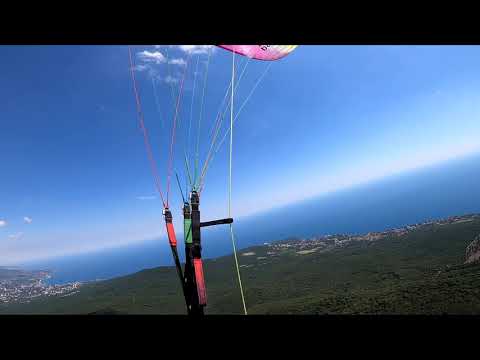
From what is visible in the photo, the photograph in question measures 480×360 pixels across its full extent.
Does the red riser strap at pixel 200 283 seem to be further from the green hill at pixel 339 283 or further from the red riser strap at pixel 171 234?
the green hill at pixel 339 283

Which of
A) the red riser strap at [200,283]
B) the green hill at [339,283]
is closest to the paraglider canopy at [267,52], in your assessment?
the red riser strap at [200,283]

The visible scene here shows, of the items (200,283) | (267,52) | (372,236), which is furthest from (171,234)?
(372,236)

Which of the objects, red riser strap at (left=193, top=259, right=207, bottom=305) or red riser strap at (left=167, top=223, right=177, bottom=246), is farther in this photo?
red riser strap at (left=167, top=223, right=177, bottom=246)

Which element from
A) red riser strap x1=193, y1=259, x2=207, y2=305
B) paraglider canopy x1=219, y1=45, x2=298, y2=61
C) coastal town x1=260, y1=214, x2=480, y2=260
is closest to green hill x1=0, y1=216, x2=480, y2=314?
coastal town x1=260, y1=214, x2=480, y2=260

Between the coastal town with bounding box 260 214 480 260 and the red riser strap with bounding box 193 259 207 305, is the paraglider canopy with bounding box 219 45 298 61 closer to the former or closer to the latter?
the red riser strap with bounding box 193 259 207 305

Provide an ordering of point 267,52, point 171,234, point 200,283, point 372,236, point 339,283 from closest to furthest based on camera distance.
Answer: point 200,283
point 171,234
point 267,52
point 339,283
point 372,236

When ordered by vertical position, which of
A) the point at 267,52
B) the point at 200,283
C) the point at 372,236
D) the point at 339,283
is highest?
the point at 267,52

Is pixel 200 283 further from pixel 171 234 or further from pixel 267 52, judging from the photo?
pixel 267 52

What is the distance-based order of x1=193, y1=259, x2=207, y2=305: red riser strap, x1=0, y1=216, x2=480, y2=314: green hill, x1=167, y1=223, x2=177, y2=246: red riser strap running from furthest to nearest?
1. x1=0, y1=216, x2=480, y2=314: green hill
2. x1=167, y1=223, x2=177, y2=246: red riser strap
3. x1=193, y1=259, x2=207, y2=305: red riser strap
